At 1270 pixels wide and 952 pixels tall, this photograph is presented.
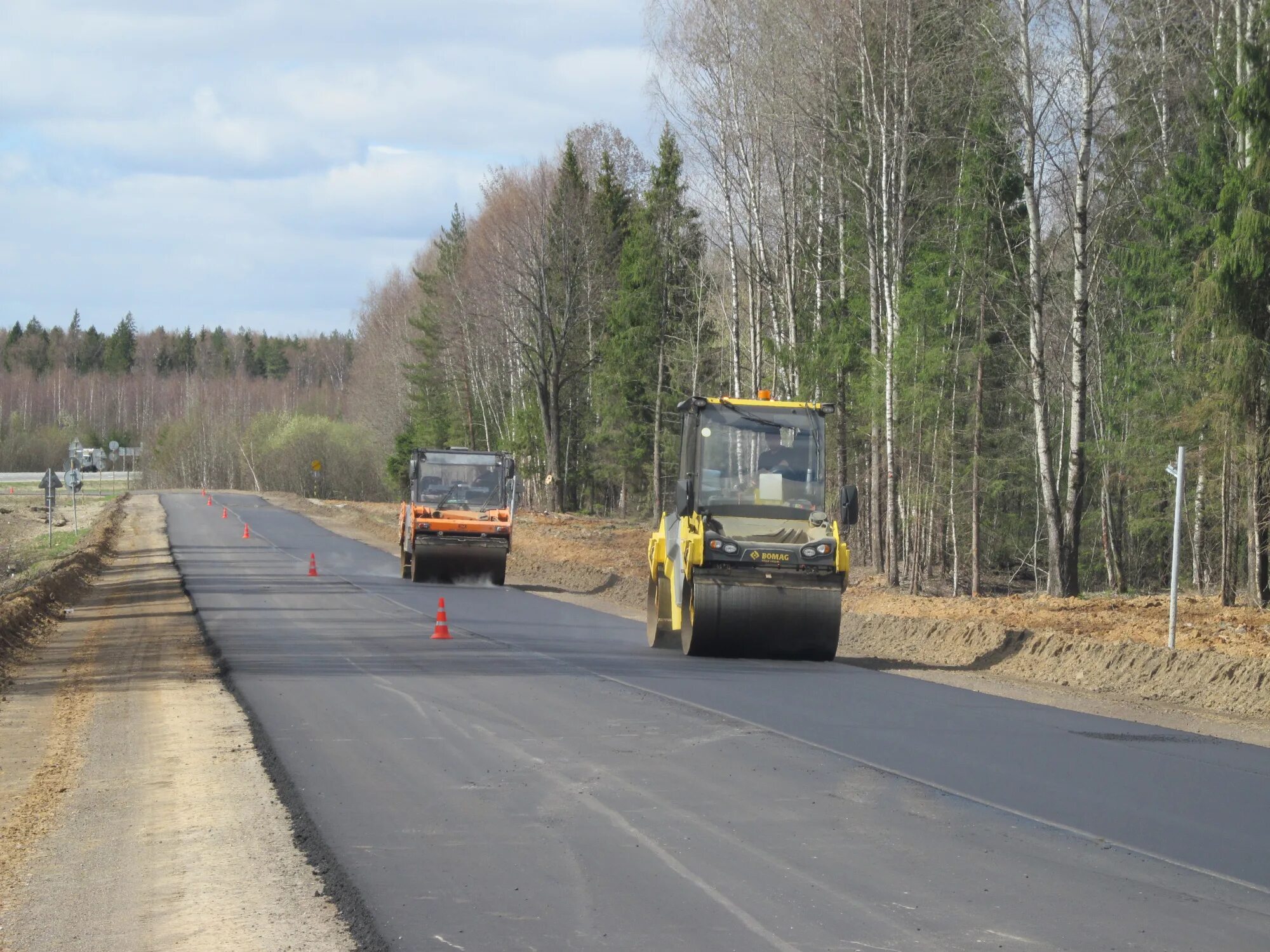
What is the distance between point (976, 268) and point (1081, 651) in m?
17.8

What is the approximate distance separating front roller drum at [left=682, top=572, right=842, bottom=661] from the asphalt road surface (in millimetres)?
514

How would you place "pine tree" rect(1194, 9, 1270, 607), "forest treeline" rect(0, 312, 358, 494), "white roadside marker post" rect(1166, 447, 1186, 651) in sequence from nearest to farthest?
1. "white roadside marker post" rect(1166, 447, 1186, 651)
2. "pine tree" rect(1194, 9, 1270, 607)
3. "forest treeline" rect(0, 312, 358, 494)

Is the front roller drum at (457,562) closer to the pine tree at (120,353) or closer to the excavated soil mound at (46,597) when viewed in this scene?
the excavated soil mound at (46,597)

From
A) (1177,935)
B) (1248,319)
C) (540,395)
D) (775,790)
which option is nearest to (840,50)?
(1248,319)

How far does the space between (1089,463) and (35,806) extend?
3952cm

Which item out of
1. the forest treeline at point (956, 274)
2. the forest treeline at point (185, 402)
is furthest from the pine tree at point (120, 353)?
the forest treeline at point (956, 274)

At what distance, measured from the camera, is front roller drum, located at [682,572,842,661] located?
1698cm

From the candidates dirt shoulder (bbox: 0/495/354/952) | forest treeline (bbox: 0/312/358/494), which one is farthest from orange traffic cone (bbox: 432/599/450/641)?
forest treeline (bbox: 0/312/358/494)

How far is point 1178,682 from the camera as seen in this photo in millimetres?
15766

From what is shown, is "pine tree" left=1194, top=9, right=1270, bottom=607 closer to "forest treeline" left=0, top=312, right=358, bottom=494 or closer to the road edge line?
the road edge line

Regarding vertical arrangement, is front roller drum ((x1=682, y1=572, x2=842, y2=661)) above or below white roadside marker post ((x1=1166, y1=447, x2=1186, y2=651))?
below

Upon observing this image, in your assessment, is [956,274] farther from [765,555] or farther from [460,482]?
[765,555]

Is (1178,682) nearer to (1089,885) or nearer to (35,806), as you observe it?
(1089,885)

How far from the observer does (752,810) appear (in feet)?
29.1
